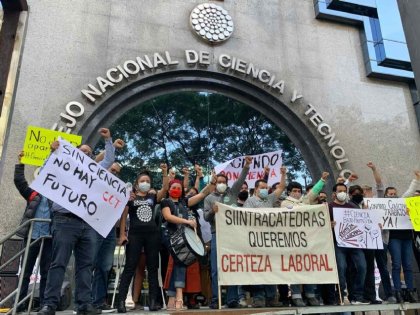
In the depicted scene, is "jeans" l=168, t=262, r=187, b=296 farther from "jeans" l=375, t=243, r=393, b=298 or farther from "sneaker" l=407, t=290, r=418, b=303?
"sneaker" l=407, t=290, r=418, b=303

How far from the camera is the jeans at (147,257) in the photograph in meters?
4.64

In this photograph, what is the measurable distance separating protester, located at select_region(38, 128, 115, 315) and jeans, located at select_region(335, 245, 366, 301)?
3399mm

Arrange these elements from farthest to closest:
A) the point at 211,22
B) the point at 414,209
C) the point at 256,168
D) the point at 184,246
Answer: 1. the point at 211,22
2. the point at 256,168
3. the point at 414,209
4. the point at 184,246

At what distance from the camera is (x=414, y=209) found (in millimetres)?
6199

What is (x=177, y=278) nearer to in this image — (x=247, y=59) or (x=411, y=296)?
(x=411, y=296)

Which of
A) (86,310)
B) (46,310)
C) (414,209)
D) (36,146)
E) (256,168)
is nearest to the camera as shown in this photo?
(46,310)

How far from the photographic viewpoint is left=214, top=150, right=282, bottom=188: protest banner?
25.7 feet

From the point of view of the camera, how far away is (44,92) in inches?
323

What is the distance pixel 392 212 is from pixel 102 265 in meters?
4.40

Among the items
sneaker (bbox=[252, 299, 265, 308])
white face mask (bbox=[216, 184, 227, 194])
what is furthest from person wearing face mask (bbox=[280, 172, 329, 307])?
white face mask (bbox=[216, 184, 227, 194])

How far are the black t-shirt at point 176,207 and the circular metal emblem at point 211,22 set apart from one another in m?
5.63

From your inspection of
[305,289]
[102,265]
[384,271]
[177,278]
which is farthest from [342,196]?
[102,265]

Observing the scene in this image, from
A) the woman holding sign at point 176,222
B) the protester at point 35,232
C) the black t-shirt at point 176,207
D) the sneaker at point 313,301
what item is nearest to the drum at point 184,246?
the woman holding sign at point 176,222

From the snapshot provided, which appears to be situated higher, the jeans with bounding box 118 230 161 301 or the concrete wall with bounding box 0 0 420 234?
the concrete wall with bounding box 0 0 420 234
